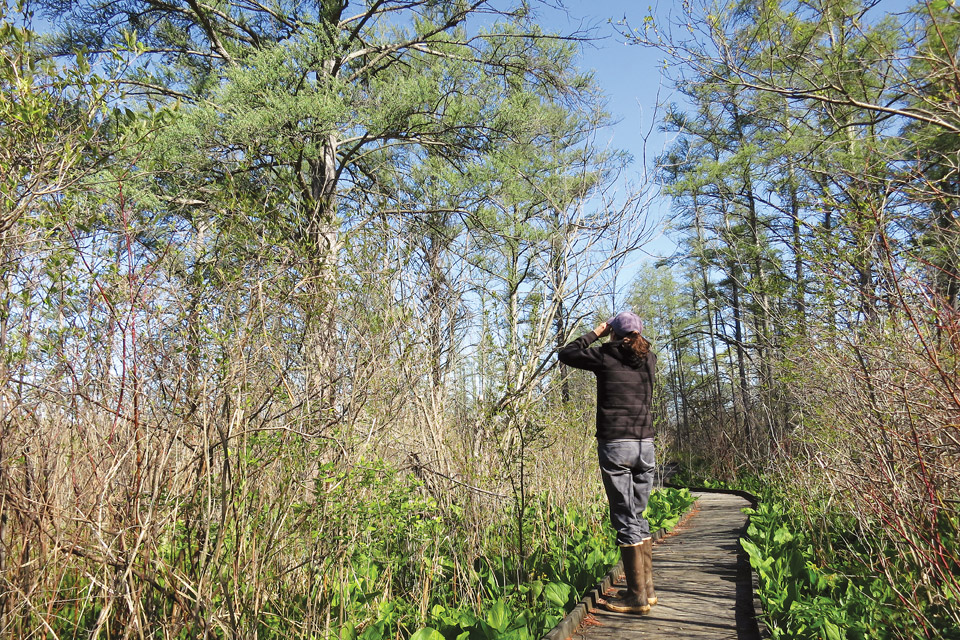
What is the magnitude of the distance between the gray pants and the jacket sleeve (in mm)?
502

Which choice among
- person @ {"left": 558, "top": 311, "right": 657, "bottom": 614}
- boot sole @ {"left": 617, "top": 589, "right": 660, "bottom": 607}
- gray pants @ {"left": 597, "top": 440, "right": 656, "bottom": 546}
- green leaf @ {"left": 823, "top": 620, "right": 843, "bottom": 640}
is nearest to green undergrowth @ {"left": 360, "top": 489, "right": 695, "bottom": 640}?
boot sole @ {"left": 617, "top": 589, "right": 660, "bottom": 607}

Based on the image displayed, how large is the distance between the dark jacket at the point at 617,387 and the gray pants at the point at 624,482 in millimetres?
66

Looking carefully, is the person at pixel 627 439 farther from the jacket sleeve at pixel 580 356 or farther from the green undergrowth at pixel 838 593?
the green undergrowth at pixel 838 593

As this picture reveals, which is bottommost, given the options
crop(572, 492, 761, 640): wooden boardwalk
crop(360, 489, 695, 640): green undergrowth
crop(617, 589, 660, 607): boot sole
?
crop(572, 492, 761, 640): wooden boardwalk

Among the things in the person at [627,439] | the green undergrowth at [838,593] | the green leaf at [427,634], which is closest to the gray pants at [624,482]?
the person at [627,439]

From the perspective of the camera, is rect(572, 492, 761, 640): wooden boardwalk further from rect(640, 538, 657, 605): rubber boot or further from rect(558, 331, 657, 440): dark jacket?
rect(558, 331, 657, 440): dark jacket

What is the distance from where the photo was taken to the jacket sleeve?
143 inches

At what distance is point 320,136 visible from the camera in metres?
7.16

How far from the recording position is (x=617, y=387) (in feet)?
11.9

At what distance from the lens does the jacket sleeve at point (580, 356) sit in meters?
3.64

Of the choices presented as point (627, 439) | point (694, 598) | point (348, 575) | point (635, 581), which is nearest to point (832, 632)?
point (635, 581)

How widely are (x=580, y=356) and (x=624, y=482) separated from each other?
844 mm

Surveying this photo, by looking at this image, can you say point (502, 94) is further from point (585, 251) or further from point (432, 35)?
point (585, 251)

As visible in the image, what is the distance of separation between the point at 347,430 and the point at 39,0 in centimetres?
876
